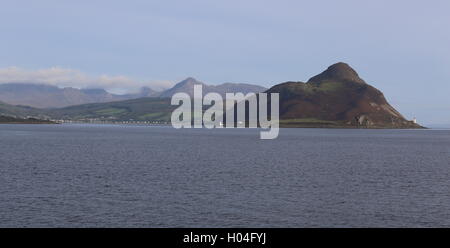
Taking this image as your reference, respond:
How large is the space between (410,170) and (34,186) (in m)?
74.4

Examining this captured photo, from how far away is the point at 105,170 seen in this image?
316ft

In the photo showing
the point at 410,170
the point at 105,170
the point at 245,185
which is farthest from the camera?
the point at 410,170

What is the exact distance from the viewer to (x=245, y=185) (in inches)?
3007

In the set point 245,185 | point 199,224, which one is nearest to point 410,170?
point 245,185
